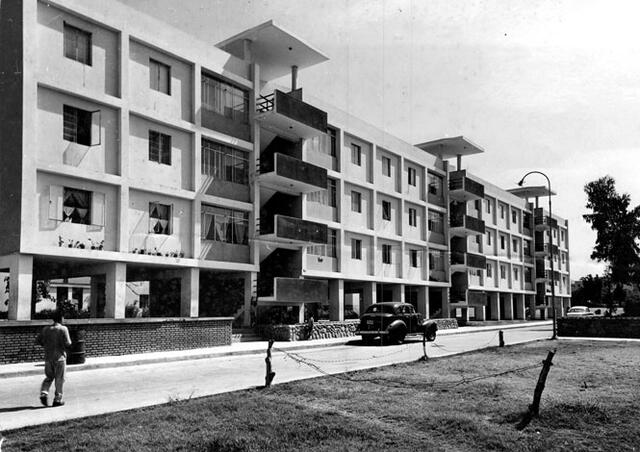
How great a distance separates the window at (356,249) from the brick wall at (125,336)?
14706 millimetres

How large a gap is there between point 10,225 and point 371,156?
25719mm

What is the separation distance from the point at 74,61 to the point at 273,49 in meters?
11.8

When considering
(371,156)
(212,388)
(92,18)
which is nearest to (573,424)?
(212,388)

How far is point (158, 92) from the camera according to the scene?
2670cm

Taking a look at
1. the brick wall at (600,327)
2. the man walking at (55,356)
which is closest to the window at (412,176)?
the brick wall at (600,327)

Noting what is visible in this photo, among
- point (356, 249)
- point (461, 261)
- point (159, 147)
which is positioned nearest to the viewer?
point (159, 147)

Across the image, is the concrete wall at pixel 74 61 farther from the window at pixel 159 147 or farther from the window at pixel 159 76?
the window at pixel 159 147

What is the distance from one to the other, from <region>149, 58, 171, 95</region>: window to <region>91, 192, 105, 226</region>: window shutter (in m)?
5.67

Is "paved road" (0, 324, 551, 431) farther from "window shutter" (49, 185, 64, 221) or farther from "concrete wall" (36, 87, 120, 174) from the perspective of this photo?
"concrete wall" (36, 87, 120, 174)

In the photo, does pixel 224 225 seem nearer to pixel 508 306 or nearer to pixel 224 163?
pixel 224 163

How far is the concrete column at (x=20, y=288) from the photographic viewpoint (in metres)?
20.8

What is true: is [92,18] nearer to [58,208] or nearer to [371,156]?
[58,208]

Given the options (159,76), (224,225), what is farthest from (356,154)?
(159,76)

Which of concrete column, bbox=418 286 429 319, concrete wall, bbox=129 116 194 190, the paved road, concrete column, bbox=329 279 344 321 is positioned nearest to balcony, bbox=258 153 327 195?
concrete wall, bbox=129 116 194 190
